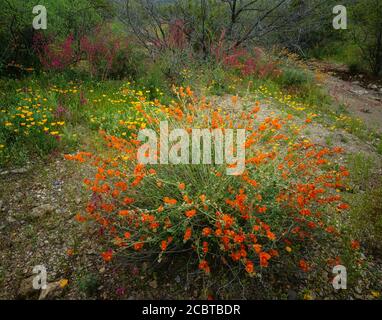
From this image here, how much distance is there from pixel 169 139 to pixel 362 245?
2184 millimetres

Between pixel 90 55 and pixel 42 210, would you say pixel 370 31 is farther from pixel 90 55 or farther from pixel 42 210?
pixel 42 210

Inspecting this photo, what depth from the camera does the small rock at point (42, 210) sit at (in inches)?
122

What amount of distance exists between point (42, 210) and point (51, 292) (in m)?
1.09

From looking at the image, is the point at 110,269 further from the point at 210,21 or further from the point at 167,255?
the point at 210,21

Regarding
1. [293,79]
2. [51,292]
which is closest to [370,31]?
[293,79]

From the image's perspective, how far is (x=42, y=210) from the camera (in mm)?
3135

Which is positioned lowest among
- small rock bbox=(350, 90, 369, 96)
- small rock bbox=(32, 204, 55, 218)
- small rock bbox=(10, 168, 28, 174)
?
small rock bbox=(32, 204, 55, 218)

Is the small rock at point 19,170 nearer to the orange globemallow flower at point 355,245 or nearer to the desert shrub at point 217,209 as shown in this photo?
the desert shrub at point 217,209

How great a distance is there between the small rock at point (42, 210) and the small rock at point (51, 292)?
95 cm

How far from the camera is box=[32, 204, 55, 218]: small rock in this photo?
3.09 meters

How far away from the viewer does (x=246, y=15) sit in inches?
353

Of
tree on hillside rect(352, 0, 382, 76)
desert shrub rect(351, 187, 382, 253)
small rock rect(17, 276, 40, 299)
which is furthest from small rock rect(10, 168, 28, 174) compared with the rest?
tree on hillside rect(352, 0, 382, 76)

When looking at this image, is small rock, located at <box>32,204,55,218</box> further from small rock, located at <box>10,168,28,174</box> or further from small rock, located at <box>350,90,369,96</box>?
small rock, located at <box>350,90,369,96</box>

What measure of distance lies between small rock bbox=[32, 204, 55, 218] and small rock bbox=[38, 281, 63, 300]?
95 cm
